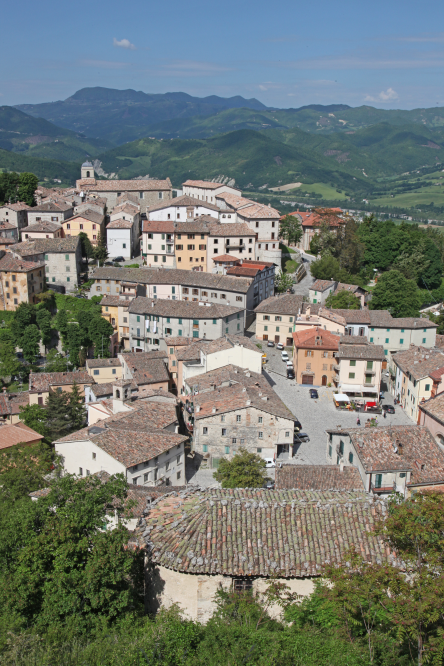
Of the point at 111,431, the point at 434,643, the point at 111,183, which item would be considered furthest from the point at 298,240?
the point at 434,643

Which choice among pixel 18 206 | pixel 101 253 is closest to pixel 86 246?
pixel 101 253

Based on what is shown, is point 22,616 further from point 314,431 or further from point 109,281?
point 109,281

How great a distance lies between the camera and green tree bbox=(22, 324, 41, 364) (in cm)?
6525

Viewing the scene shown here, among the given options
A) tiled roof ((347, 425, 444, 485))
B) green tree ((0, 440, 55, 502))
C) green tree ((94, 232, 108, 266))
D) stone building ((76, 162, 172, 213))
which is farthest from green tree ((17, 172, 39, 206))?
tiled roof ((347, 425, 444, 485))

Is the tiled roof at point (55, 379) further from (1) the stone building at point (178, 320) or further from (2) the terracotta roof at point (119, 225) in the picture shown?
(2) the terracotta roof at point (119, 225)

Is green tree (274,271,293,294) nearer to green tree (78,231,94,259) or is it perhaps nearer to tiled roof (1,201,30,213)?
green tree (78,231,94,259)

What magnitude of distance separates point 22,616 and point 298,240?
264 feet

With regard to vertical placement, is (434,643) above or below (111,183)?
below

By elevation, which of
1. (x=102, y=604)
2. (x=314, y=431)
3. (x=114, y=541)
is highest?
(x=114, y=541)

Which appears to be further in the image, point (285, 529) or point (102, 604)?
point (285, 529)

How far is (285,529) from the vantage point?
2005cm

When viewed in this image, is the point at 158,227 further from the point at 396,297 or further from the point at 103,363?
the point at 396,297

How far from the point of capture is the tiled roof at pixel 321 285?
7080 centimetres

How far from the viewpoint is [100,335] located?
211 ft
